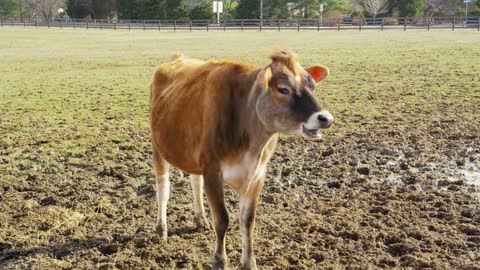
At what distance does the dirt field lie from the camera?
4.62 metres

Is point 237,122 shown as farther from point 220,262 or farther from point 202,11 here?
point 202,11

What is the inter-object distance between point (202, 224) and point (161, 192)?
0.53 meters

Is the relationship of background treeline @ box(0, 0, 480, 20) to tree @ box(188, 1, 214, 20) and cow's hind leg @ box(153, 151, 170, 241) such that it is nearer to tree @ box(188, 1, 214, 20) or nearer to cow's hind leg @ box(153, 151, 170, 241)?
tree @ box(188, 1, 214, 20)

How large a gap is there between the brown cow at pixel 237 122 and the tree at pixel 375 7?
70.5 metres

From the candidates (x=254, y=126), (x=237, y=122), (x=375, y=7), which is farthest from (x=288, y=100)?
(x=375, y=7)

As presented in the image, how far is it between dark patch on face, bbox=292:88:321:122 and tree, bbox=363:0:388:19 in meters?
71.0

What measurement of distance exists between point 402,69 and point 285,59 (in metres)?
15.2

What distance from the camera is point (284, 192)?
246 inches

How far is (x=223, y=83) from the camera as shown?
4156mm

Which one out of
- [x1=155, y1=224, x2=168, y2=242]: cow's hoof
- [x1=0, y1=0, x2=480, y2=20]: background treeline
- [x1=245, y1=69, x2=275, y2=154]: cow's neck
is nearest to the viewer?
[x1=245, y1=69, x2=275, y2=154]: cow's neck

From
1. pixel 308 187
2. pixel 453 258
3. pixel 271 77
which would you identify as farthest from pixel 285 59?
pixel 308 187

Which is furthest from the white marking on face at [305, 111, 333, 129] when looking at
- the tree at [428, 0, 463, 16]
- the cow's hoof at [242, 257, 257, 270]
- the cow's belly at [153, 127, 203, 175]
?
the tree at [428, 0, 463, 16]

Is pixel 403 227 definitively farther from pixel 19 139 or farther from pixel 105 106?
pixel 105 106

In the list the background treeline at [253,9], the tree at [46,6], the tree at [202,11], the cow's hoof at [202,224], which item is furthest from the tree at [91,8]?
the cow's hoof at [202,224]
